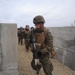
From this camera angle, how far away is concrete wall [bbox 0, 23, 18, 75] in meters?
5.54

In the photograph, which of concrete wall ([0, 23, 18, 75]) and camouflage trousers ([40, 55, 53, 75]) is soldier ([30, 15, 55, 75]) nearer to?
camouflage trousers ([40, 55, 53, 75])

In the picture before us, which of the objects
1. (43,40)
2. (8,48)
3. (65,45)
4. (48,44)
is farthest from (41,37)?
(65,45)

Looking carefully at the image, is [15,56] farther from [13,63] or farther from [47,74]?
[47,74]

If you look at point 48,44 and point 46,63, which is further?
point 46,63

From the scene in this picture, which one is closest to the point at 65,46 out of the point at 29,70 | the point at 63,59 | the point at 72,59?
the point at 63,59

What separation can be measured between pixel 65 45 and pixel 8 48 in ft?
12.0

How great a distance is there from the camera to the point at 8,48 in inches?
221

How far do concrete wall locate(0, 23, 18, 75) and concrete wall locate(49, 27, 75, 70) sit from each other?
8.95 ft

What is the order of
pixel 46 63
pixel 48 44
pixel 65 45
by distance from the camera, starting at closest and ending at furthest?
pixel 48 44
pixel 46 63
pixel 65 45

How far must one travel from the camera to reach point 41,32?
528 centimetres

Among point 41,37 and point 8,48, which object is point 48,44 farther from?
point 8,48

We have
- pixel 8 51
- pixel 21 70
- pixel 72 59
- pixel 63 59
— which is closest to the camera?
pixel 8 51

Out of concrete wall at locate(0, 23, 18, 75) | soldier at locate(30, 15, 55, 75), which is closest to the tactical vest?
soldier at locate(30, 15, 55, 75)

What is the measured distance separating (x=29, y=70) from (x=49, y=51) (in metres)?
2.29
